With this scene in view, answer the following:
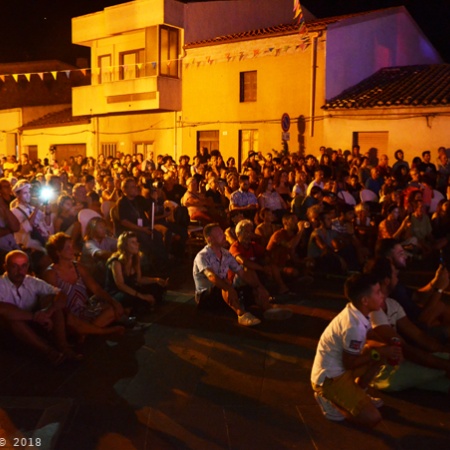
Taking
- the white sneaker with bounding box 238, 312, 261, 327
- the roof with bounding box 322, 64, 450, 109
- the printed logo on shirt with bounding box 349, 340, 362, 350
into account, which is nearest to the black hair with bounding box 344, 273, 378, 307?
the printed logo on shirt with bounding box 349, 340, 362, 350

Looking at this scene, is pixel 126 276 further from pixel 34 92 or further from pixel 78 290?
pixel 34 92

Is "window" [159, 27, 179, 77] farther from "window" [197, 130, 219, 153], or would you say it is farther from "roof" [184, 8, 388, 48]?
"window" [197, 130, 219, 153]

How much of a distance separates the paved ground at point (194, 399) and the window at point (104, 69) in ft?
63.1

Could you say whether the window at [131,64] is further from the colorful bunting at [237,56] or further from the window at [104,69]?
the window at [104,69]

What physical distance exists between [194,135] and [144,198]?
12.2m

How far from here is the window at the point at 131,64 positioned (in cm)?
2333

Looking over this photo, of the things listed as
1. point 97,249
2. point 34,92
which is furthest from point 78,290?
point 34,92

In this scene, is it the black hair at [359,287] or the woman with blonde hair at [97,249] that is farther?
the woman with blonde hair at [97,249]

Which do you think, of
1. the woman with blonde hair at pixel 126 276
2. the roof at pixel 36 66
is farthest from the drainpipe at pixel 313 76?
the roof at pixel 36 66

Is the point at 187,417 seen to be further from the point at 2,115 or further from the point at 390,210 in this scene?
the point at 2,115

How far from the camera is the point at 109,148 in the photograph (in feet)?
83.0

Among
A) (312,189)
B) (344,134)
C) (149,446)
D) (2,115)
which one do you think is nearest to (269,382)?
(149,446)

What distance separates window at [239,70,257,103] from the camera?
2064cm

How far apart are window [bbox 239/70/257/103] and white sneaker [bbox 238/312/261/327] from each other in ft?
47.4
